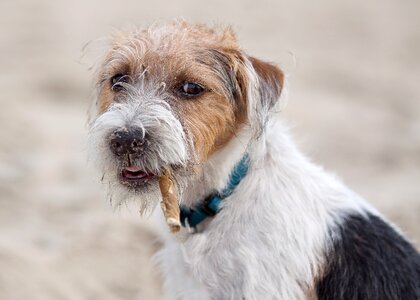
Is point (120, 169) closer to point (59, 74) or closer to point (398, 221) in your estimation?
point (398, 221)

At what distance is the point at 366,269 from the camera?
15.3ft

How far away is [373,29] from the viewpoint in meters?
12.6

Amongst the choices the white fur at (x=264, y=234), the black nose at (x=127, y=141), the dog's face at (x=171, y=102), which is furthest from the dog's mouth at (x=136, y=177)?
the white fur at (x=264, y=234)

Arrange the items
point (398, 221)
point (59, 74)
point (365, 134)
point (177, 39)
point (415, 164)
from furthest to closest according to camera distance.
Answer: point (59, 74), point (365, 134), point (415, 164), point (398, 221), point (177, 39)

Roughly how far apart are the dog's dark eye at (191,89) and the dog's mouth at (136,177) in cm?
44

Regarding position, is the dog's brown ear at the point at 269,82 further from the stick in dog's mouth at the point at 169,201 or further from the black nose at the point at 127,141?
the black nose at the point at 127,141

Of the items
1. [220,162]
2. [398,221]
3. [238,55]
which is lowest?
[398,221]

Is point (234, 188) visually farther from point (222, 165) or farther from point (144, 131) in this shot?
point (144, 131)

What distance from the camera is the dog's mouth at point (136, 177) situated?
4.28 m

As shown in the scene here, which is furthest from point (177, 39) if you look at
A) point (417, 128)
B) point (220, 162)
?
point (417, 128)

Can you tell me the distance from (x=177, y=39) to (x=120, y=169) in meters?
0.75

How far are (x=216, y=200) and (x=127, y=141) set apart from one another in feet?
2.40

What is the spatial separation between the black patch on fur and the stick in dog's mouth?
810mm

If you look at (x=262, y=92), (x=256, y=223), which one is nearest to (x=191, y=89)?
(x=262, y=92)
